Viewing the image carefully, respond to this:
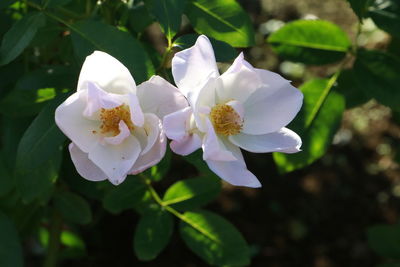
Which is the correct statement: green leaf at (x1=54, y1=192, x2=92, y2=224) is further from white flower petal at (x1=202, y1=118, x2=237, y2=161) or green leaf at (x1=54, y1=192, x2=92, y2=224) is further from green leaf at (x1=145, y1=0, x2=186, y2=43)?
white flower petal at (x1=202, y1=118, x2=237, y2=161)

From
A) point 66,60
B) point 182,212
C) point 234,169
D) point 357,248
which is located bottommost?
point 357,248

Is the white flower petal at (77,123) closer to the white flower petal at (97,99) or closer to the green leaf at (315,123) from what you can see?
the white flower petal at (97,99)

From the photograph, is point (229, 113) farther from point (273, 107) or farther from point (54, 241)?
point (54, 241)

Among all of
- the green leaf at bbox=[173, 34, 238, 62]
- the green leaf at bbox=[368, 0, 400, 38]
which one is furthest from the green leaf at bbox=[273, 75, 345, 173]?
the green leaf at bbox=[173, 34, 238, 62]

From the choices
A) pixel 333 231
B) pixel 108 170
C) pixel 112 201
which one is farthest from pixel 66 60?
pixel 333 231

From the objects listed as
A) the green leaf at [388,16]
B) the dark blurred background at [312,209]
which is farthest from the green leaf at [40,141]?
the dark blurred background at [312,209]

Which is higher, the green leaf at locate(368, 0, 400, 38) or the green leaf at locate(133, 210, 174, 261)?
the green leaf at locate(368, 0, 400, 38)

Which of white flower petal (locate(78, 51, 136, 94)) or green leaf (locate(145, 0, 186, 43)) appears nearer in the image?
white flower petal (locate(78, 51, 136, 94))

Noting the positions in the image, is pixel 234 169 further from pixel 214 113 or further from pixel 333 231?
pixel 333 231
